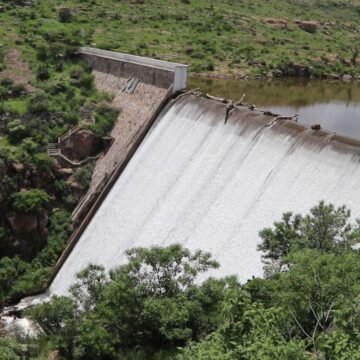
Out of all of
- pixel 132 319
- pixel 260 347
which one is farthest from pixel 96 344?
pixel 260 347

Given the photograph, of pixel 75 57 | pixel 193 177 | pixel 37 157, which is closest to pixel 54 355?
pixel 193 177

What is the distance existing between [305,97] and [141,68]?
19954 millimetres

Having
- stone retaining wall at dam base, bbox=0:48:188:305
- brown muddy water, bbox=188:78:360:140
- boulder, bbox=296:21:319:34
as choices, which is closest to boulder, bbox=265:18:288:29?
boulder, bbox=296:21:319:34

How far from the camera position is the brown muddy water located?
3959 centimetres

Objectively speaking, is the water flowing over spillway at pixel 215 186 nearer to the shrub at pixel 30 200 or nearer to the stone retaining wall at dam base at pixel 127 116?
the stone retaining wall at dam base at pixel 127 116

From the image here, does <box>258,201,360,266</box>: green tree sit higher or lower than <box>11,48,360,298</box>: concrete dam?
higher

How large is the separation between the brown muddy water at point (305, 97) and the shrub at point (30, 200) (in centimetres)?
1785

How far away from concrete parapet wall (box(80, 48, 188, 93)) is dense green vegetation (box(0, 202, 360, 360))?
1337 centimetres

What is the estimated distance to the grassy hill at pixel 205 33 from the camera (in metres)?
53.4

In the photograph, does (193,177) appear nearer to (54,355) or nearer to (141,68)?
(54,355)

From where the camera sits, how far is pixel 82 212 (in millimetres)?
29797

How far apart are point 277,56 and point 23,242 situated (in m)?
40.7

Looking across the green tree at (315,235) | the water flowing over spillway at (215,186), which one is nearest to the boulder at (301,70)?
the water flowing over spillway at (215,186)

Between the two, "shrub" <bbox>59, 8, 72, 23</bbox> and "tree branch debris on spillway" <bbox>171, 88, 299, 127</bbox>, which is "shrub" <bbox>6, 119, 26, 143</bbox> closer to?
"tree branch debris on spillway" <bbox>171, 88, 299, 127</bbox>
